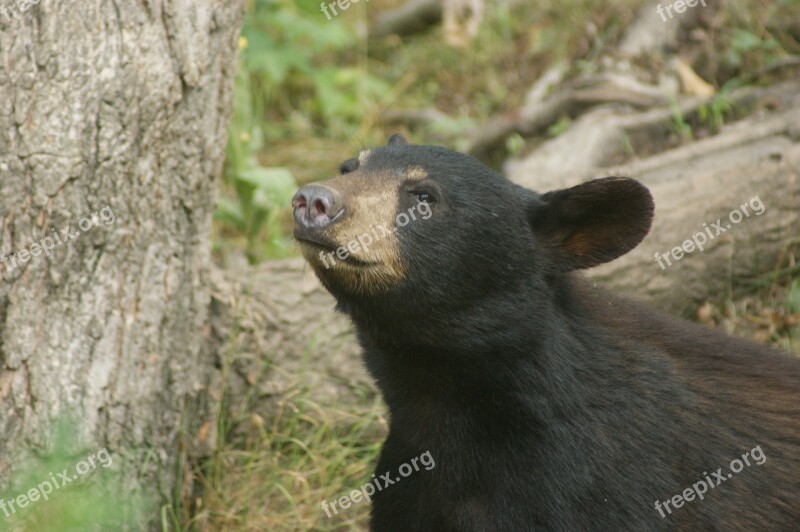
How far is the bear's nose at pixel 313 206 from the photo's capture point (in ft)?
10.4

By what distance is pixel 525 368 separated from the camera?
3.45 metres

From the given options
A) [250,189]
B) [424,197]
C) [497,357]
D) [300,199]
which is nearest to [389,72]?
[250,189]

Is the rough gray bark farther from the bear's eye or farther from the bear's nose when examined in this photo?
the bear's eye

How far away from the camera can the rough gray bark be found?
12.1ft

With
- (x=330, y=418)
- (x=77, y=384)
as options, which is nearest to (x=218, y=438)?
(x=330, y=418)

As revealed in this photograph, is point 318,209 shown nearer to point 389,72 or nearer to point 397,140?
point 397,140

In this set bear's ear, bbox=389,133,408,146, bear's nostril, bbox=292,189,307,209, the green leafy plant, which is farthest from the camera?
the green leafy plant

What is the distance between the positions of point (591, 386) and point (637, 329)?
15.1 inches

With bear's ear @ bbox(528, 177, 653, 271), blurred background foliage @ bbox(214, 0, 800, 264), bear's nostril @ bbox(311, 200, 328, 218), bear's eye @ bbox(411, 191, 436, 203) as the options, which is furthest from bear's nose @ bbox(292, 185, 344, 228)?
blurred background foliage @ bbox(214, 0, 800, 264)

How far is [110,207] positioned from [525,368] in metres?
1.74

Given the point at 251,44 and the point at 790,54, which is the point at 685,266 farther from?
the point at 251,44

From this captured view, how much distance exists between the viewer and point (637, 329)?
3.76m

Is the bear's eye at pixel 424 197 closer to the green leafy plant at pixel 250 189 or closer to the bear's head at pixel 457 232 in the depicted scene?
the bear's head at pixel 457 232

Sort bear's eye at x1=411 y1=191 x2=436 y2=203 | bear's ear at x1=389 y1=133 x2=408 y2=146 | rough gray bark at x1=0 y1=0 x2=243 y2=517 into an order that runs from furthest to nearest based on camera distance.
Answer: bear's ear at x1=389 y1=133 x2=408 y2=146 < rough gray bark at x1=0 y1=0 x2=243 y2=517 < bear's eye at x1=411 y1=191 x2=436 y2=203
